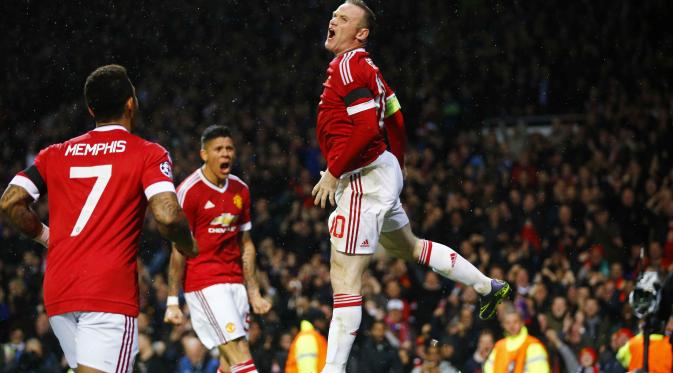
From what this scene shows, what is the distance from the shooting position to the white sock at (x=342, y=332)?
20.2ft

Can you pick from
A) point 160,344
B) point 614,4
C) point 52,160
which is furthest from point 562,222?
point 52,160

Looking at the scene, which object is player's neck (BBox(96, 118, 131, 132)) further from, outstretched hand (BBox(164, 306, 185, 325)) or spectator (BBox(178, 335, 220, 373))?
spectator (BBox(178, 335, 220, 373))

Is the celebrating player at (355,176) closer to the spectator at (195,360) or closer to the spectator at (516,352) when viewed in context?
the spectator at (516,352)

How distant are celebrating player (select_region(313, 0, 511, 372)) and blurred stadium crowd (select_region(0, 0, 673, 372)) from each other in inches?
184

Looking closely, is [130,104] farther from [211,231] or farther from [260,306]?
[260,306]

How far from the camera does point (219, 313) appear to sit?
7.95 meters

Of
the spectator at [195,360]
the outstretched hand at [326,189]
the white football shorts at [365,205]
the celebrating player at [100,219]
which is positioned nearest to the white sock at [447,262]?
the white football shorts at [365,205]

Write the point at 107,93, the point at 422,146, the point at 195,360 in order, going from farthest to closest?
the point at 422,146 → the point at 195,360 → the point at 107,93

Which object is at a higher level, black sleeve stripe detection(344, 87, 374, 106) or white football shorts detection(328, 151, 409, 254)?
black sleeve stripe detection(344, 87, 374, 106)

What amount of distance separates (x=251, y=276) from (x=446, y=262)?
6.89 feet

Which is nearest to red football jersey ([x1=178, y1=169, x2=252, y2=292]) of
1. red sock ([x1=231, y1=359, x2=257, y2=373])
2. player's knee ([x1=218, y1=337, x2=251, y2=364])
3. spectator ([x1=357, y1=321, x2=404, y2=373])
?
player's knee ([x1=218, y1=337, x2=251, y2=364])

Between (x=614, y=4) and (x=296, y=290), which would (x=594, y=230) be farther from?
(x=614, y=4)

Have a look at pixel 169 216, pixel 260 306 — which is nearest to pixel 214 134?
pixel 260 306

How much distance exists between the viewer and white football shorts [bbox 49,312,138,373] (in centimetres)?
475
